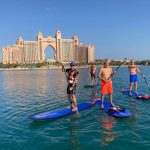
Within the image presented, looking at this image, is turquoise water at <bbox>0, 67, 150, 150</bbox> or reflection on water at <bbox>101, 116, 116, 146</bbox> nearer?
turquoise water at <bbox>0, 67, 150, 150</bbox>

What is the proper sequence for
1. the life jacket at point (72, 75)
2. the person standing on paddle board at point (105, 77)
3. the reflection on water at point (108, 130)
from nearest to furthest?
the reflection on water at point (108, 130)
the life jacket at point (72, 75)
the person standing on paddle board at point (105, 77)

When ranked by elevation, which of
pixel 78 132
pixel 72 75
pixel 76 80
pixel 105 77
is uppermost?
pixel 72 75

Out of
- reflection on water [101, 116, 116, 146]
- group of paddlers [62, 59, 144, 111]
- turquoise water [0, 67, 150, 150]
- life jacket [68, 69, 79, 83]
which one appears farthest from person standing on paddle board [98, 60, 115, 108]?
reflection on water [101, 116, 116, 146]

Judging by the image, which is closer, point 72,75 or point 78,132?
point 78,132

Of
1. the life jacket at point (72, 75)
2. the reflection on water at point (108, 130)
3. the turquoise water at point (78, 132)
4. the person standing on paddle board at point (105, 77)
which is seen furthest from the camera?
the person standing on paddle board at point (105, 77)

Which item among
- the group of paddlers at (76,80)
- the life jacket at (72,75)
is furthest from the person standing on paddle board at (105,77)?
the life jacket at (72,75)

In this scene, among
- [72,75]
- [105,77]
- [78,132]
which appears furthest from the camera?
[105,77]

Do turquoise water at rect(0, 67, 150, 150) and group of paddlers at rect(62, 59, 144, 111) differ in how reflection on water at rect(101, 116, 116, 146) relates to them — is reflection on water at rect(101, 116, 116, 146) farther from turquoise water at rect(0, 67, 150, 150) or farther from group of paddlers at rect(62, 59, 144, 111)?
group of paddlers at rect(62, 59, 144, 111)

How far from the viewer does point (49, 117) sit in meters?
12.2

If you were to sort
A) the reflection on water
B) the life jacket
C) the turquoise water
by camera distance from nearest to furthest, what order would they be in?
the turquoise water
the reflection on water
the life jacket

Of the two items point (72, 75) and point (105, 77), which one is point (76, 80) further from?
point (105, 77)

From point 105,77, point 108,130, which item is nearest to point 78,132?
point 108,130

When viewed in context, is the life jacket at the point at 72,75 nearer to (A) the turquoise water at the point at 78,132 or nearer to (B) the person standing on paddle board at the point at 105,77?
(B) the person standing on paddle board at the point at 105,77

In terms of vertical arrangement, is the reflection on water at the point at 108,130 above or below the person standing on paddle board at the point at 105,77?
below
